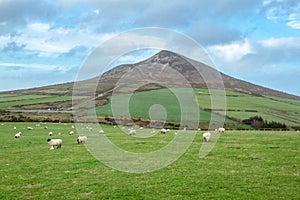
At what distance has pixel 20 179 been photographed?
19656mm

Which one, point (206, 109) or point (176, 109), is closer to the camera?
point (206, 109)

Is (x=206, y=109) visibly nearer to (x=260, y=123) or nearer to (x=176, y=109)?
(x=176, y=109)

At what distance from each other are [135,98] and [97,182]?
10144cm

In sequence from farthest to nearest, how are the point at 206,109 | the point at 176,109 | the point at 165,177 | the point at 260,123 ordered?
the point at 176,109
the point at 206,109
the point at 260,123
the point at 165,177

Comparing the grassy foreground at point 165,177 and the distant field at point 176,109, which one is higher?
the distant field at point 176,109

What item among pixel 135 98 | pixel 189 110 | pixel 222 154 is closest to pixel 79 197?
pixel 222 154

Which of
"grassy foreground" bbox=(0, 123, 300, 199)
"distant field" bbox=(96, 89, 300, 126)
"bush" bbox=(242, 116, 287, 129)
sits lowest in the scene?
"grassy foreground" bbox=(0, 123, 300, 199)

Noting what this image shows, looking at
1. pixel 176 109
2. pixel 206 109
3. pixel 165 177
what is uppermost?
pixel 176 109

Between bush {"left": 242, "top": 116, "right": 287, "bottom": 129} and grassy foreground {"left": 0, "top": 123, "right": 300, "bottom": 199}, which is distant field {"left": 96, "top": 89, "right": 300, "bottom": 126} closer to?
bush {"left": 242, "top": 116, "right": 287, "bottom": 129}

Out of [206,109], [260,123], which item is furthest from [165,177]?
[206,109]

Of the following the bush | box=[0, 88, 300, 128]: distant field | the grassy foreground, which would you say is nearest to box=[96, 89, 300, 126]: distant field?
box=[0, 88, 300, 128]: distant field

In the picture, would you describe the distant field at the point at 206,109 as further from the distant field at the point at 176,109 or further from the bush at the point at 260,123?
the bush at the point at 260,123

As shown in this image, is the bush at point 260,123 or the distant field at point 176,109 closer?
the bush at point 260,123

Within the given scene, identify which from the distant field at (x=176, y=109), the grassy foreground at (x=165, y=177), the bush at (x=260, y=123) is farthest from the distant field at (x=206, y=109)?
the grassy foreground at (x=165, y=177)
